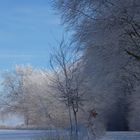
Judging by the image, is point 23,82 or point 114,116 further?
point 23,82

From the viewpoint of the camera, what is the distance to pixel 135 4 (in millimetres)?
15312

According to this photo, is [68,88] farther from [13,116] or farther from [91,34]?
[13,116]

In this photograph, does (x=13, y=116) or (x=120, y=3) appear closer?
(x=120, y=3)

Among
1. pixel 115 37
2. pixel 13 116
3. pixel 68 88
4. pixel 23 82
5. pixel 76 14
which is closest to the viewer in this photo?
pixel 115 37

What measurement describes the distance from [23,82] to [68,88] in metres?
53.8

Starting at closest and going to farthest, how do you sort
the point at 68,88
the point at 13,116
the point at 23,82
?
the point at 68,88 < the point at 23,82 < the point at 13,116

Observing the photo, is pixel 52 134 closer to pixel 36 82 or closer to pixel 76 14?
pixel 76 14

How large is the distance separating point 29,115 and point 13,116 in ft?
43.4

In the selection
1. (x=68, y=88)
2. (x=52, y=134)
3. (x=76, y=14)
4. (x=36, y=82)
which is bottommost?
(x=52, y=134)

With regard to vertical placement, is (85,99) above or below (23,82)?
below

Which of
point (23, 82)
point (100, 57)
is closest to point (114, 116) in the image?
point (100, 57)

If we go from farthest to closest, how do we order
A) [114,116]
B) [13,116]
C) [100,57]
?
[13,116], [114,116], [100,57]

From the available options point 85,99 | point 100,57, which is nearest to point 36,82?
point 85,99

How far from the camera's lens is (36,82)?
70.8 metres
